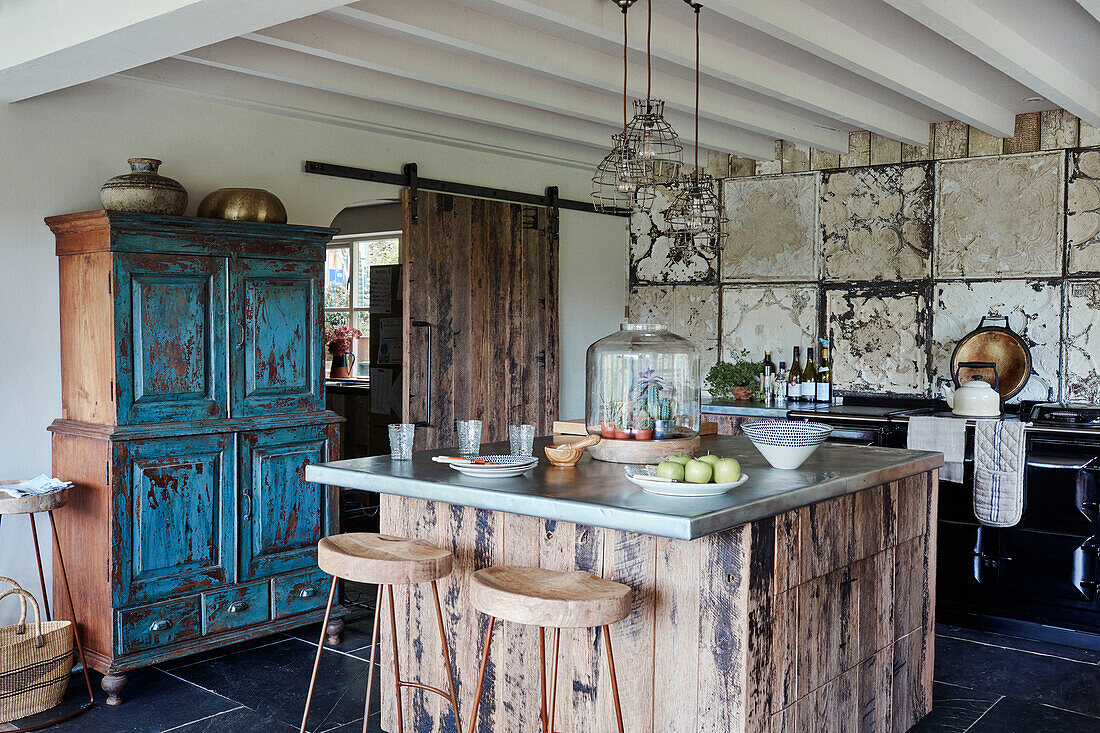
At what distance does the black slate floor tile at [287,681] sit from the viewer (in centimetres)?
382

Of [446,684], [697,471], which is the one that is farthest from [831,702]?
[446,684]

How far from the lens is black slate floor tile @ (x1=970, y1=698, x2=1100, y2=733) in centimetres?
369

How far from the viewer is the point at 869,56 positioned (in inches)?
178

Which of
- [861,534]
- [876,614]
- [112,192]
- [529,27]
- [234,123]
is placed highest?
[529,27]

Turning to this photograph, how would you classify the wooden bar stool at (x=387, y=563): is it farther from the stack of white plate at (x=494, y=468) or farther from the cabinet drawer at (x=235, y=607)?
the cabinet drawer at (x=235, y=607)

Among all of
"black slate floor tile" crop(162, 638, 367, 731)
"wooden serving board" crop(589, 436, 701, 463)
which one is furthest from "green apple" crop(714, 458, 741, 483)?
"black slate floor tile" crop(162, 638, 367, 731)

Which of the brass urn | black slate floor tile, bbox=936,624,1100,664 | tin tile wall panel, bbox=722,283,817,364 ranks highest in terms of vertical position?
the brass urn

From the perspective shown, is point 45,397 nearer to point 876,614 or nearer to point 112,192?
point 112,192

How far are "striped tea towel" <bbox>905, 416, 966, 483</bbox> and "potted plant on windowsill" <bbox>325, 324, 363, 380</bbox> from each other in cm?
491

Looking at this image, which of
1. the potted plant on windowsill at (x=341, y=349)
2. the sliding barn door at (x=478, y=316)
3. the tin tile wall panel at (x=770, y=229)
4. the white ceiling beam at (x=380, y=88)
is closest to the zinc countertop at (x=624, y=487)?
the white ceiling beam at (x=380, y=88)

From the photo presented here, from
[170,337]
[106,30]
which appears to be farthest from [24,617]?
[106,30]

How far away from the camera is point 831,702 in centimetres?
314

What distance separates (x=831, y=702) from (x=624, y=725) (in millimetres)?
745

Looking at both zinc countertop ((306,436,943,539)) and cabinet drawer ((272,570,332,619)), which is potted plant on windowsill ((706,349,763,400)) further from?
cabinet drawer ((272,570,332,619))
